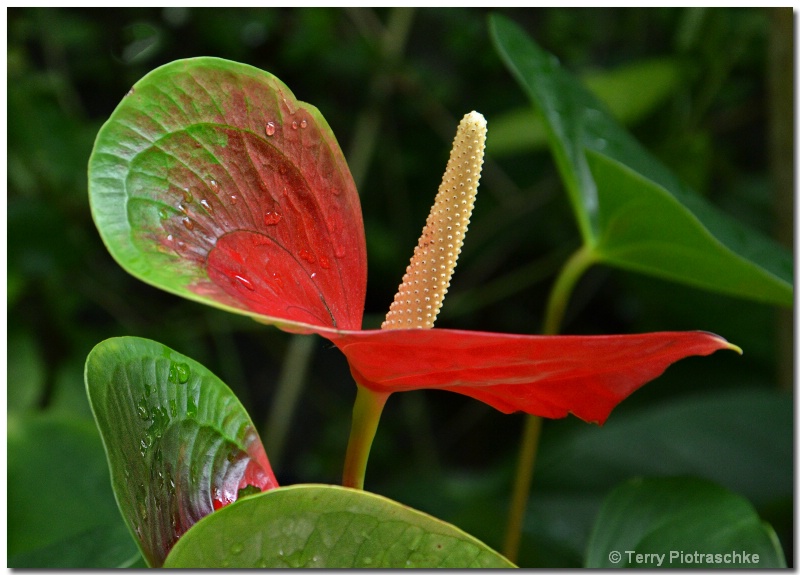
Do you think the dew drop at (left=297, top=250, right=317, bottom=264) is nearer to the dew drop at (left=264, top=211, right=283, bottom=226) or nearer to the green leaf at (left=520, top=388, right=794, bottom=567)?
the dew drop at (left=264, top=211, right=283, bottom=226)

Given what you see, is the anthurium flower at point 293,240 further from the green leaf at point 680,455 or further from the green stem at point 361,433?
the green leaf at point 680,455

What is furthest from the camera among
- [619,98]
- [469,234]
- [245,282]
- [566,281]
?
[469,234]

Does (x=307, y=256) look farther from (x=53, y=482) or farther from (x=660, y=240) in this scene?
(x=53, y=482)

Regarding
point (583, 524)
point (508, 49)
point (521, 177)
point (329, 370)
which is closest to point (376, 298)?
point (329, 370)

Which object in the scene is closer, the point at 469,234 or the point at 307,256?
the point at 307,256

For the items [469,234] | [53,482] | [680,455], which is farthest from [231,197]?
[469,234]

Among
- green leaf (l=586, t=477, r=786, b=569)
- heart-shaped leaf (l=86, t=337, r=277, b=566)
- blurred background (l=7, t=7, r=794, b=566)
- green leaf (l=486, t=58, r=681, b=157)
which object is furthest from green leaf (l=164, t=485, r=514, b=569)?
green leaf (l=486, t=58, r=681, b=157)

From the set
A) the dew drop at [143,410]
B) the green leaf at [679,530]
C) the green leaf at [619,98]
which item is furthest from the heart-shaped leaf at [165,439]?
the green leaf at [619,98]
